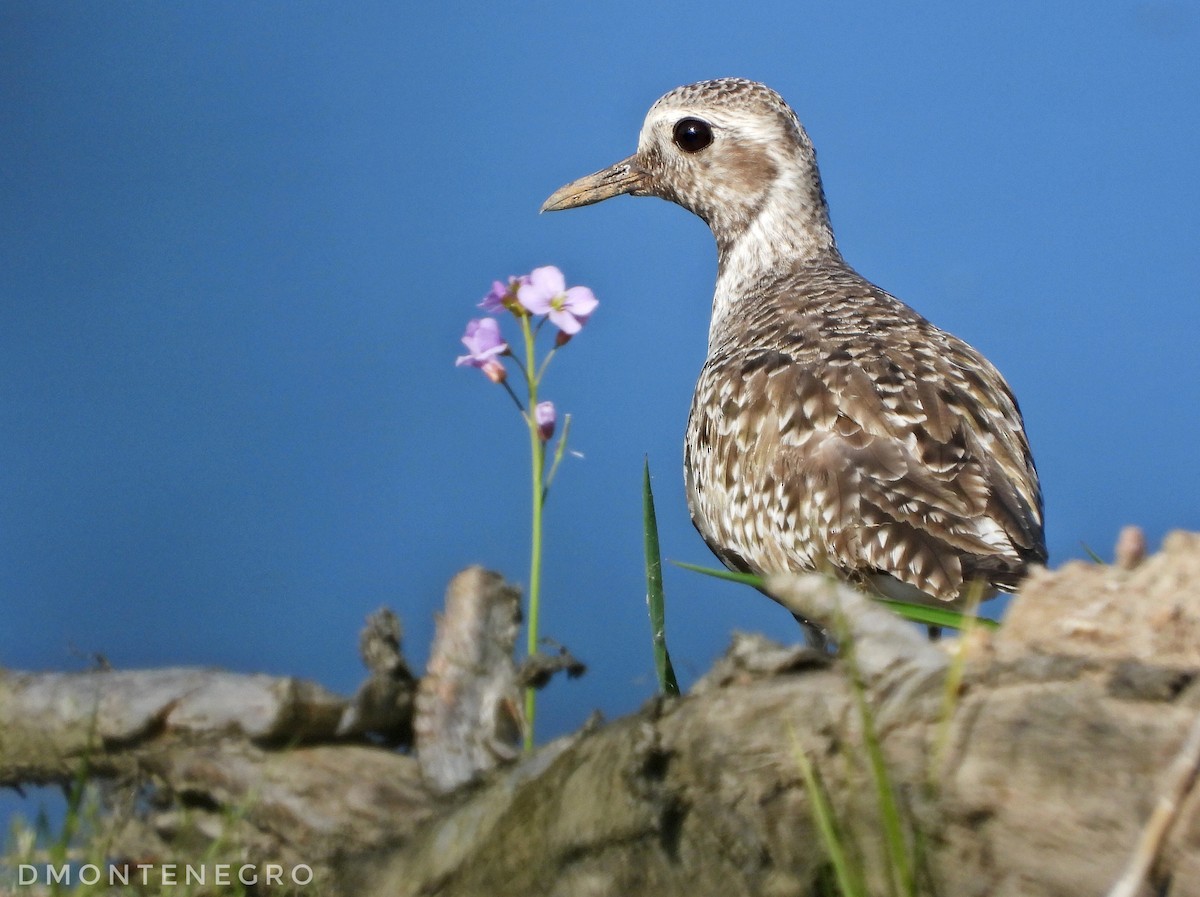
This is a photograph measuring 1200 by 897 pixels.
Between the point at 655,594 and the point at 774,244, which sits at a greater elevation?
the point at 774,244

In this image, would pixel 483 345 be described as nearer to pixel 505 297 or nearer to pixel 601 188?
pixel 505 297

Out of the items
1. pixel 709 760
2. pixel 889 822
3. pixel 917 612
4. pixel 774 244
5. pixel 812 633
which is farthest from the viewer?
pixel 774 244

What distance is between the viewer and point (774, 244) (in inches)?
256

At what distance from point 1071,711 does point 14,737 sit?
6.71 feet

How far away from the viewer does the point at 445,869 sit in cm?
215

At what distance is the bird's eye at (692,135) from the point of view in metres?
6.54

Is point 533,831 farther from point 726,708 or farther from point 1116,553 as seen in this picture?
point 1116,553

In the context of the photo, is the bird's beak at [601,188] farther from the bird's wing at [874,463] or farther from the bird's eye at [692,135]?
the bird's wing at [874,463]

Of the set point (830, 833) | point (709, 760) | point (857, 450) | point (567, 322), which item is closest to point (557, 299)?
point (567, 322)

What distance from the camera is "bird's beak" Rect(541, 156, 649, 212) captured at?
22.1ft

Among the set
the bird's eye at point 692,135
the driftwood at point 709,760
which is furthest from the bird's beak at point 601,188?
the driftwood at point 709,760

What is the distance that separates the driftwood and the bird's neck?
13.7 feet

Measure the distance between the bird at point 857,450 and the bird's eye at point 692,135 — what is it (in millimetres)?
793

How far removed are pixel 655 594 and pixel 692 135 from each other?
3790 mm
